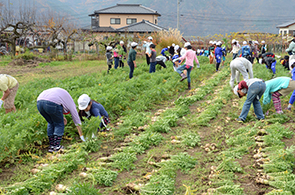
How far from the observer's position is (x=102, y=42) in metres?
23.7

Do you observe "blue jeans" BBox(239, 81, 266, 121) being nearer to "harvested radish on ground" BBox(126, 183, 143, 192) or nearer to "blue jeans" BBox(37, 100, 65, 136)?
"harvested radish on ground" BBox(126, 183, 143, 192)

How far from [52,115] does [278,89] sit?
5.24 metres

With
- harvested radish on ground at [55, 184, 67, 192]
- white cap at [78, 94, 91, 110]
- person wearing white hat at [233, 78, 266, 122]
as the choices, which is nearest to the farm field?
harvested radish on ground at [55, 184, 67, 192]

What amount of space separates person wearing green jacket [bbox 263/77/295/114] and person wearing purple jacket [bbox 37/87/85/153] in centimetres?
460

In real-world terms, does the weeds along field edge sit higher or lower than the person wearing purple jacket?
lower

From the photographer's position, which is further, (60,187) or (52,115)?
(52,115)

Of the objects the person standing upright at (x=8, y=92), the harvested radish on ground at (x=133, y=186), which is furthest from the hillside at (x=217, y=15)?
the harvested radish on ground at (x=133, y=186)

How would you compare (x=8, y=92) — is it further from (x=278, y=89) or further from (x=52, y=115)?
(x=278, y=89)

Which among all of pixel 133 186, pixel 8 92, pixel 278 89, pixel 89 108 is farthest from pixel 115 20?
pixel 133 186

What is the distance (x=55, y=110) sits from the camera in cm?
481

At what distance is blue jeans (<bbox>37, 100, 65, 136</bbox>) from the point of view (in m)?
4.76

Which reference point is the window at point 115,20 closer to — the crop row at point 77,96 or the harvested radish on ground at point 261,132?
the crop row at point 77,96

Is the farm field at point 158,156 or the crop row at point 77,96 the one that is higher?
the crop row at point 77,96

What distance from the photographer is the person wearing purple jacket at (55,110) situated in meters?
4.77
